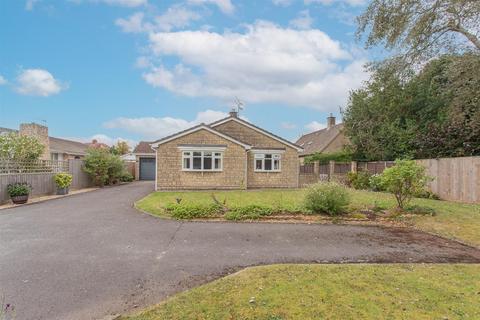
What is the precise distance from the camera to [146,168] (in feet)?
114

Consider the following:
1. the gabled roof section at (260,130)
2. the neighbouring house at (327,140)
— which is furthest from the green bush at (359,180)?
the neighbouring house at (327,140)

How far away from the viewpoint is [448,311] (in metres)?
3.67

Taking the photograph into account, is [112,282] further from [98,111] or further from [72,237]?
[98,111]

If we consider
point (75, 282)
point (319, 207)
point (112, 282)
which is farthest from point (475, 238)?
point (75, 282)

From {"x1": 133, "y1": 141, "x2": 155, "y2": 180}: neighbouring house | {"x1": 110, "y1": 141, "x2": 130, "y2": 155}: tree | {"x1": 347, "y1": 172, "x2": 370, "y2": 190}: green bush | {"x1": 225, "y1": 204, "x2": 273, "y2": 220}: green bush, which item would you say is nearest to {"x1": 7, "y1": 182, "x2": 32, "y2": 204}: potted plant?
{"x1": 225, "y1": 204, "x2": 273, "y2": 220}: green bush

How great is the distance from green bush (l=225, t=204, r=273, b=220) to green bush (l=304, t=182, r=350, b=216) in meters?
1.53

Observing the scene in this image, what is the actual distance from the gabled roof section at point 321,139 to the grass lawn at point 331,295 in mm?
29069

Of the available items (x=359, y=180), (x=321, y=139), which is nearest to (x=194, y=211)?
(x=359, y=180)

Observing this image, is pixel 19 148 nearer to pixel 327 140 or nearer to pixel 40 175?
pixel 40 175

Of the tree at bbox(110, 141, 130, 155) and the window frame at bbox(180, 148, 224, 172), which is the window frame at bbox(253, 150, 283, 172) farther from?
the tree at bbox(110, 141, 130, 155)

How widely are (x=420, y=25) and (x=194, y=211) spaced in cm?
1242

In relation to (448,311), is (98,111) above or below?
above

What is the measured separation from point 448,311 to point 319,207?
6.86 meters

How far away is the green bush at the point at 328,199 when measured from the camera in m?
10.4
